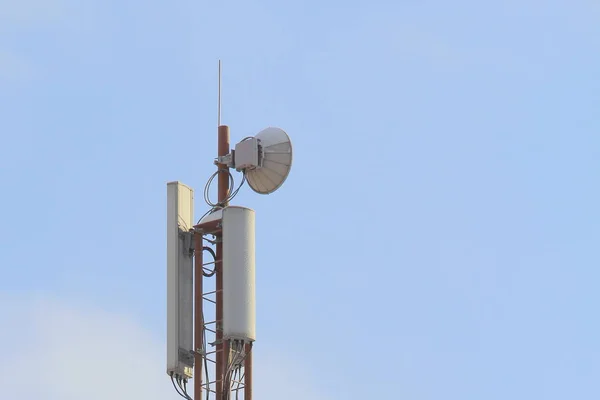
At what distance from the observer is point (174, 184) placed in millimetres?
55719

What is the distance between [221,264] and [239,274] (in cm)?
84

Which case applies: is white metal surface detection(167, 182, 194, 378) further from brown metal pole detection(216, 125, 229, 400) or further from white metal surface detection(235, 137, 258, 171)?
white metal surface detection(235, 137, 258, 171)

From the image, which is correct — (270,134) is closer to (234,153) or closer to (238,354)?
(234,153)

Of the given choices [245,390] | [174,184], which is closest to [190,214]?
[174,184]

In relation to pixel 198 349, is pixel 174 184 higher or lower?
higher

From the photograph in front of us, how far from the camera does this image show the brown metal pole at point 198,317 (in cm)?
5459

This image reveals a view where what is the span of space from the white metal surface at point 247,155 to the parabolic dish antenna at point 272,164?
0.39ft

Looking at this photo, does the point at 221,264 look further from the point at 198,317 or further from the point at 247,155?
the point at 247,155

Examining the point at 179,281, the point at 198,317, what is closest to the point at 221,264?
the point at 179,281

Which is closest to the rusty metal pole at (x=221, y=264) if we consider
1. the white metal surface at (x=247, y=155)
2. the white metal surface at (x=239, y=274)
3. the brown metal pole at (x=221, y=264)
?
the brown metal pole at (x=221, y=264)

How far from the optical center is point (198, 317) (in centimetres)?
5528

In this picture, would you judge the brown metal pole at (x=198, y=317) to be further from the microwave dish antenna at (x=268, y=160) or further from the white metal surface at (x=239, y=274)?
the microwave dish antenna at (x=268, y=160)

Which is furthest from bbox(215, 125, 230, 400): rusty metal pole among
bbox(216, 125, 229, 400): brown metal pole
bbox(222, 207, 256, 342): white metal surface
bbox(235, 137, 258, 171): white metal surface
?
bbox(222, 207, 256, 342): white metal surface

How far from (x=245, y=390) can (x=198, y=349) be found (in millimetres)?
1451
